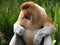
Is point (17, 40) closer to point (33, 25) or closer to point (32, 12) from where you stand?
point (33, 25)

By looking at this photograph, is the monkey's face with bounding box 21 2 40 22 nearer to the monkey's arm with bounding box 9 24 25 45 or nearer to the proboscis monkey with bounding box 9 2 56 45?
the proboscis monkey with bounding box 9 2 56 45

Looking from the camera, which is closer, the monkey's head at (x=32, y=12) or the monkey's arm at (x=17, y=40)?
the monkey's head at (x=32, y=12)

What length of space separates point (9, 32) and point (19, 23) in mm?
1577

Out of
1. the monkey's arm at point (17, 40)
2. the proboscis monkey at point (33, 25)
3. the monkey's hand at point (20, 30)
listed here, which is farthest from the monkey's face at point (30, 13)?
the monkey's arm at point (17, 40)

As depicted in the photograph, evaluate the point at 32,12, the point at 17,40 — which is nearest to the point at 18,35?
the point at 17,40

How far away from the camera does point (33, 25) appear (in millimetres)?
3340

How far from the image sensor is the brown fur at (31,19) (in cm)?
330

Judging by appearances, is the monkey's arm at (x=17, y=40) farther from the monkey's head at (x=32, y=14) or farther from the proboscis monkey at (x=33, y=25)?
the monkey's head at (x=32, y=14)

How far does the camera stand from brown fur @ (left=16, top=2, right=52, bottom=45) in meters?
3.30

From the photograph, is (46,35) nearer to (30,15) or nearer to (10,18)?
(30,15)

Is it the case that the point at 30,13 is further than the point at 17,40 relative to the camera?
No

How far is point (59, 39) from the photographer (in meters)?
4.73

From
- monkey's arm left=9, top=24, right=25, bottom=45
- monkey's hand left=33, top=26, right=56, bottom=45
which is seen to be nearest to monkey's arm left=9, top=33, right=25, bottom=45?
monkey's arm left=9, top=24, right=25, bottom=45

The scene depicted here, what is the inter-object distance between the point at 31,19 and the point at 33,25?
8 centimetres
